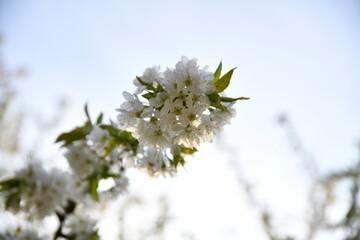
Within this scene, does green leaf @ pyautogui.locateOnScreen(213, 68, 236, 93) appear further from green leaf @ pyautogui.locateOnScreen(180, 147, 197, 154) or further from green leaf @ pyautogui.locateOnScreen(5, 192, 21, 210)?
green leaf @ pyautogui.locateOnScreen(5, 192, 21, 210)

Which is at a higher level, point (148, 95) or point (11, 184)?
point (11, 184)

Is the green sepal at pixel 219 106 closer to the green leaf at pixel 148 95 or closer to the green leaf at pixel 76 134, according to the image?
the green leaf at pixel 148 95

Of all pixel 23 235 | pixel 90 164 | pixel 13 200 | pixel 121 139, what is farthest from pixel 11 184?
pixel 121 139

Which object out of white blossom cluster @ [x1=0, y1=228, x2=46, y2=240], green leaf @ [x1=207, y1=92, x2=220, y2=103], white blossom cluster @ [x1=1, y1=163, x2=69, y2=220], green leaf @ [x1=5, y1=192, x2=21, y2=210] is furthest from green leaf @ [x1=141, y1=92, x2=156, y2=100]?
white blossom cluster @ [x1=0, y1=228, x2=46, y2=240]

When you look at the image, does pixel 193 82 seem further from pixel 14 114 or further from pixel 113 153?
pixel 14 114

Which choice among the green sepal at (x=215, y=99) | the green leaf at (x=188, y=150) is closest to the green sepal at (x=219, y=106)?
the green sepal at (x=215, y=99)

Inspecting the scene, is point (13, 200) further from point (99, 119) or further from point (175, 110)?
point (175, 110)

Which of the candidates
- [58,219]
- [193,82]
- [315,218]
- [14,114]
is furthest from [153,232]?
[14,114]
